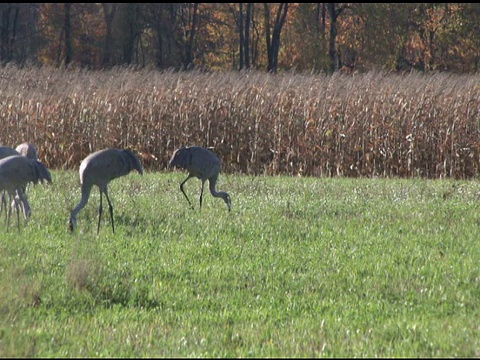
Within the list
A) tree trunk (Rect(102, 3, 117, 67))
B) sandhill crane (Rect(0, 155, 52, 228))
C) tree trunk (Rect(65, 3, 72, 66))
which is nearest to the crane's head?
sandhill crane (Rect(0, 155, 52, 228))

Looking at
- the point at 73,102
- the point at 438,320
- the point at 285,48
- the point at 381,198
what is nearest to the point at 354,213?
the point at 381,198

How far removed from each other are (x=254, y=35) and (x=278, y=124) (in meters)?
32.1

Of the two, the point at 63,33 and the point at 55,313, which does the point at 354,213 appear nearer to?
the point at 55,313

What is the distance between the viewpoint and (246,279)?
8570 mm

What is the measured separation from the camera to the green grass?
649cm

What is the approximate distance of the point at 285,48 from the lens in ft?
159

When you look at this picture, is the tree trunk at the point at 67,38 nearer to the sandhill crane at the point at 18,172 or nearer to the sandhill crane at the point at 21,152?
the sandhill crane at the point at 21,152

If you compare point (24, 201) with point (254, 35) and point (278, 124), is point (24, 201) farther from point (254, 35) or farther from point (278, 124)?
point (254, 35)

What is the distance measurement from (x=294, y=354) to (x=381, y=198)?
8.19 m

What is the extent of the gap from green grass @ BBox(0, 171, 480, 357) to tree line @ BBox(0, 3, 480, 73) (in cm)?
2653

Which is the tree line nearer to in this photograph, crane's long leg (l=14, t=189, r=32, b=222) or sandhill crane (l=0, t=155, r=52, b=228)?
crane's long leg (l=14, t=189, r=32, b=222)

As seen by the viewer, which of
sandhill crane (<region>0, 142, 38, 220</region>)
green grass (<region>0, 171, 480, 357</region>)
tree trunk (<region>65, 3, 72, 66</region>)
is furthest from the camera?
tree trunk (<region>65, 3, 72, 66</region>)

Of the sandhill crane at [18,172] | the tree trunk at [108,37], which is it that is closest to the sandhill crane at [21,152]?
the sandhill crane at [18,172]

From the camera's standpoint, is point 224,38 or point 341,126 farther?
point 224,38
